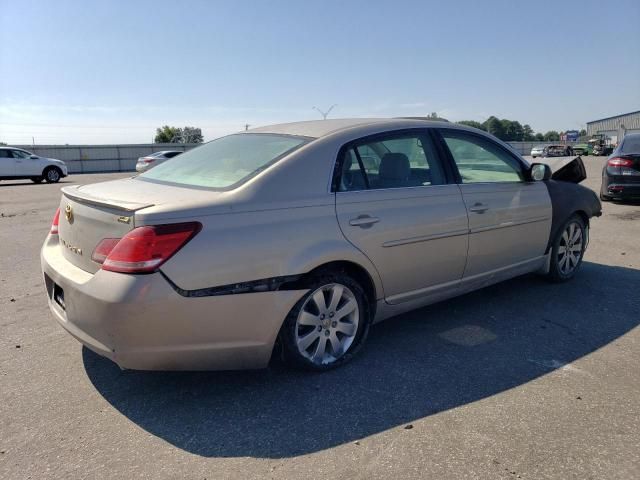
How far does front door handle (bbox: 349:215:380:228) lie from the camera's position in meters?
3.30

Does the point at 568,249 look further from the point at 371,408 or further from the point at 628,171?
the point at 628,171

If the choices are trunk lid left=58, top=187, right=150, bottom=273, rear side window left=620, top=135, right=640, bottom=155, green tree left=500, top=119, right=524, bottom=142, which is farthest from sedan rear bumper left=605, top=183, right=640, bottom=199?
green tree left=500, top=119, right=524, bottom=142

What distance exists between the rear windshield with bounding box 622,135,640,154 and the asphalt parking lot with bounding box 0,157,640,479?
24.9ft

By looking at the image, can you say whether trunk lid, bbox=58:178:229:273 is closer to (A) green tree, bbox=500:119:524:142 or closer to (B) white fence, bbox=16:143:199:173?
(B) white fence, bbox=16:143:199:173

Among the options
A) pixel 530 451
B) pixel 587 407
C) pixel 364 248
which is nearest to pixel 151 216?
pixel 364 248

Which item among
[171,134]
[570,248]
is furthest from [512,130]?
[570,248]

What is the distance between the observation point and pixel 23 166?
21281mm

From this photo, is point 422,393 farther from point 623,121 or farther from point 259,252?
point 623,121

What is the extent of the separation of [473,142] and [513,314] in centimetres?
149

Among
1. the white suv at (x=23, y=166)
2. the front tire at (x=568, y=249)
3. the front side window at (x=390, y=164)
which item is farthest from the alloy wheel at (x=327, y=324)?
the white suv at (x=23, y=166)

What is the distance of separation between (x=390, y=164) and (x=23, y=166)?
71.6ft

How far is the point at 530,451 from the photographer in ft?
8.18

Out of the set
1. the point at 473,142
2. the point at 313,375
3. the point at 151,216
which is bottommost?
the point at 313,375

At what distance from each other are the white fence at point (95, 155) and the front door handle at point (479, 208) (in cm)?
3338
